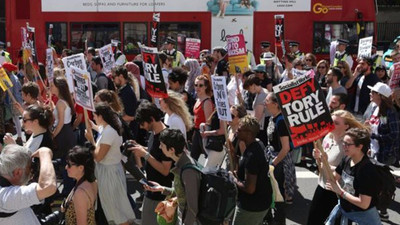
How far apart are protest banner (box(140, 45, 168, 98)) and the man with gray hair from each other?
10.1ft

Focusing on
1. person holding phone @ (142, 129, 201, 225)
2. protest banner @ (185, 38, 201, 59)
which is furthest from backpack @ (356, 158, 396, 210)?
protest banner @ (185, 38, 201, 59)

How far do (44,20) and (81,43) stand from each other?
136 cm

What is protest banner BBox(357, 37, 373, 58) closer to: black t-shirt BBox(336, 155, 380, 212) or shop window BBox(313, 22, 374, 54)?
shop window BBox(313, 22, 374, 54)

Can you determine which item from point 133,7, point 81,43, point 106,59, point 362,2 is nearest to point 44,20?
point 81,43

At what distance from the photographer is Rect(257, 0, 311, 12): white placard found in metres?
17.1

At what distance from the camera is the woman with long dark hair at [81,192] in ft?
13.7

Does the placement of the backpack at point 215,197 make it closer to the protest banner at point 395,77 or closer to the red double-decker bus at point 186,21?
the protest banner at point 395,77

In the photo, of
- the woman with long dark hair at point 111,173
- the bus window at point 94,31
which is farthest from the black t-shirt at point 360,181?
the bus window at point 94,31

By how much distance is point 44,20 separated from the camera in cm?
1686

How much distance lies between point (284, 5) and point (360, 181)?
13555 millimetres

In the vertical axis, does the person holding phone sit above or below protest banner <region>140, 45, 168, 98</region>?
below

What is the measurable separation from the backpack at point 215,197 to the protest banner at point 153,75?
262cm

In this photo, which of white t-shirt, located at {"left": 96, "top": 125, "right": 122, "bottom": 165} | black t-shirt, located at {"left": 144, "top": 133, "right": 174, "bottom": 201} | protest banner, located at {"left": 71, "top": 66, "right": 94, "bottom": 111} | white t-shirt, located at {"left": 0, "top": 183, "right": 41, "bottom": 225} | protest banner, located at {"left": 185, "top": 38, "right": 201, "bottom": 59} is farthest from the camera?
protest banner, located at {"left": 185, "top": 38, "right": 201, "bottom": 59}

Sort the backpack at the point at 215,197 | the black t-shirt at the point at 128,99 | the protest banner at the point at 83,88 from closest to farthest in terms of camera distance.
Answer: the backpack at the point at 215,197, the protest banner at the point at 83,88, the black t-shirt at the point at 128,99
